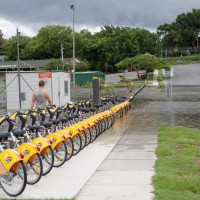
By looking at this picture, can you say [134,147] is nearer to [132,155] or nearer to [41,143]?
[132,155]

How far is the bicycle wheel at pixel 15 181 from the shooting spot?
23.0 ft

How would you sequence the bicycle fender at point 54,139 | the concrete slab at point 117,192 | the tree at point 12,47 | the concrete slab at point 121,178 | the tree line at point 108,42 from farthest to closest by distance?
the tree at point 12,47 < the tree line at point 108,42 < the bicycle fender at point 54,139 < the concrete slab at point 121,178 < the concrete slab at point 117,192

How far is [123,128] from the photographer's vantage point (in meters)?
16.4

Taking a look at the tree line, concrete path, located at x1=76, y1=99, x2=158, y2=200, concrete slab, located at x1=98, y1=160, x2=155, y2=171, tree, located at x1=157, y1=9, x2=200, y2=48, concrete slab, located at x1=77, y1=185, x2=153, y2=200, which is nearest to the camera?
concrete slab, located at x1=77, y1=185, x2=153, y2=200

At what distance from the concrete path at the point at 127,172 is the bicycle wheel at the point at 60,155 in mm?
698

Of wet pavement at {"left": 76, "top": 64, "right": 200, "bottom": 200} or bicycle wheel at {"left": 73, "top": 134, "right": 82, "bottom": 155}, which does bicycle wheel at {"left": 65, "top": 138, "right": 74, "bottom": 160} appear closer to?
wet pavement at {"left": 76, "top": 64, "right": 200, "bottom": 200}

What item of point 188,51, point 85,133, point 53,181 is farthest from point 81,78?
point 188,51

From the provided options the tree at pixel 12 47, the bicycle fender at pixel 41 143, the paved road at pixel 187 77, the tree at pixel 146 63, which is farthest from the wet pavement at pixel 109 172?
the tree at pixel 12 47

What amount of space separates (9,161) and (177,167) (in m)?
3.65

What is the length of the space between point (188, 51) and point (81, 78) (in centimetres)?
6713

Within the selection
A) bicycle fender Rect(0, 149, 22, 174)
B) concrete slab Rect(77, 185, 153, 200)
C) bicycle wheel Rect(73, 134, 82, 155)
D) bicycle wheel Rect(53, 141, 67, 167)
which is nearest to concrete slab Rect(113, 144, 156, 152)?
bicycle wheel Rect(73, 134, 82, 155)

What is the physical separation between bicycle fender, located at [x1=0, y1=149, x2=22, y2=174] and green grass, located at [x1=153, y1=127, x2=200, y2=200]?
6.67ft

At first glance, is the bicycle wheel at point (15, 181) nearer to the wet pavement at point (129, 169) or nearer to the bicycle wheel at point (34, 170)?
the bicycle wheel at point (34, 170)

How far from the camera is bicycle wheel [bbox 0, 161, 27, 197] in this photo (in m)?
7.00
